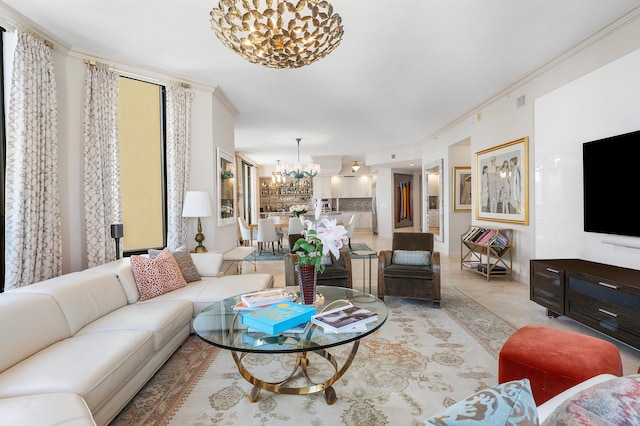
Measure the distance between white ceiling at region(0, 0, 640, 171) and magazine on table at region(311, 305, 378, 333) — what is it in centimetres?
248

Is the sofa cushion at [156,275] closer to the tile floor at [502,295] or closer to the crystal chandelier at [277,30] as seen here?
the tile floor at [502,295]

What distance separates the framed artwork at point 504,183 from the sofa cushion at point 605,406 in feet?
14.9

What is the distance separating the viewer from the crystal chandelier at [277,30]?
1.94m

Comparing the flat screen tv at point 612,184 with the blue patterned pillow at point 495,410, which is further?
the flat screen tv at point 612,184

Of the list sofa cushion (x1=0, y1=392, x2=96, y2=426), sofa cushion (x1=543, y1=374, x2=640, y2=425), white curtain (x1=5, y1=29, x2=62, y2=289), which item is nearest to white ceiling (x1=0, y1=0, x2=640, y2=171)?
white curtain (x1=5, y1=29, x2=62, y2=289)

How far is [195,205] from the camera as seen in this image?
4.00m

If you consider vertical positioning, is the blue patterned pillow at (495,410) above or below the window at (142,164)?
below

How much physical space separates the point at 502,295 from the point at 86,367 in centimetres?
444

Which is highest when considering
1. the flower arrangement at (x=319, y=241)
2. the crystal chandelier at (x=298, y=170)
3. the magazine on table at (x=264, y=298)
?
the crystal chandelier at (x=298, y=170)

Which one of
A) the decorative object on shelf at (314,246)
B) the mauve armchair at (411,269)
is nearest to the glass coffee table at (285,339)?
the decorative object on shelf at (314,246)

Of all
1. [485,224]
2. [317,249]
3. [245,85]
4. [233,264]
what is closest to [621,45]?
[485,224]

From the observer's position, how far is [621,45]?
3.16 m

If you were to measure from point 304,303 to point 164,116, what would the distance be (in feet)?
11.4

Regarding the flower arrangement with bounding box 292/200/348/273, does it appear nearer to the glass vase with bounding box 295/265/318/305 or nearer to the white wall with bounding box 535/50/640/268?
the glass vase with bounding box 295/265/318/305
